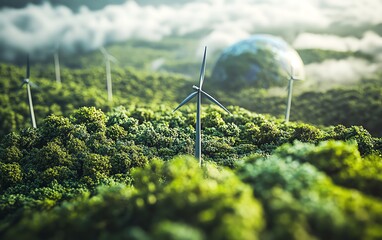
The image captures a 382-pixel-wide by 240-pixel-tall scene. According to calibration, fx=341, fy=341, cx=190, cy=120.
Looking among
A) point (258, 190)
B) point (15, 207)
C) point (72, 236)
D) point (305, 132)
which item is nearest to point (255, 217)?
point (258, 190)

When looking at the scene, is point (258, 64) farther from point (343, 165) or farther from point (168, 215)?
point (168, 215)

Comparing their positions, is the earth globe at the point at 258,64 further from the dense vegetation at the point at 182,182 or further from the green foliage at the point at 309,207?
the green foliage at the point at 309,207

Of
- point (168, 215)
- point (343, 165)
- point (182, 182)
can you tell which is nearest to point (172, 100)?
point (343, 165)

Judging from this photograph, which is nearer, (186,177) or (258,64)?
(186,177)

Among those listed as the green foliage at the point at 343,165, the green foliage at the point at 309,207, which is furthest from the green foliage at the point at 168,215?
the green foliage at the point at 343,165

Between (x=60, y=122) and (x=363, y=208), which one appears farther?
(x=60, y=122)

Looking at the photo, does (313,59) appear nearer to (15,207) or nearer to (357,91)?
(357,91)

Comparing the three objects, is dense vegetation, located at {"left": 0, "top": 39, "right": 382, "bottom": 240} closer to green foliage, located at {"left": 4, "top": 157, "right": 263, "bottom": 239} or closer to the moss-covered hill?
green foliage, located at {"left": 4, "top": 157, "right": 263, "bottom": 239}
